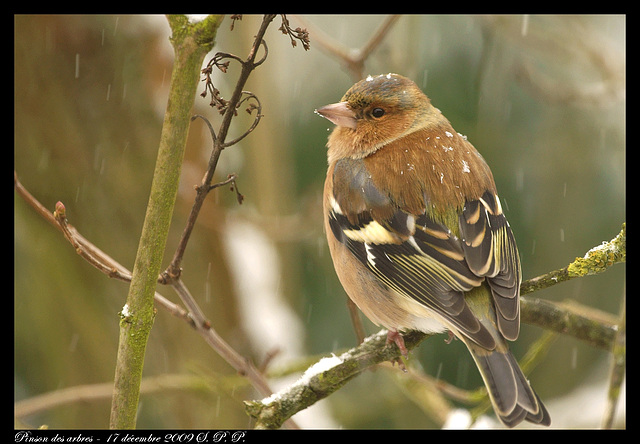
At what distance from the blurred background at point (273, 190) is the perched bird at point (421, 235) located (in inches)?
24.3

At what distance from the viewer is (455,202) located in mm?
3020

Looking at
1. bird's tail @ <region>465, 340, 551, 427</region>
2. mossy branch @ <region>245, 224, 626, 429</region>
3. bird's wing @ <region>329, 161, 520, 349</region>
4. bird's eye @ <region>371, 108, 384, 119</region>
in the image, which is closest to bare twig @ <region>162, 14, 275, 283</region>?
mossy branch @ <region>245, 224, 626, 429</region>

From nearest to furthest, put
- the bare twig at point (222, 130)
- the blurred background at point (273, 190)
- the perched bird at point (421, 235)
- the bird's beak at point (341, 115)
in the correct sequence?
the bare twig at point (222, 130) → the perched bird at point (421, 235) → the bird's beak at point (341, 115) → the blurred background at point (273, 190)

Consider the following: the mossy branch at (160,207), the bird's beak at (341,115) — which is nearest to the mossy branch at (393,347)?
the mossy branch at (160,207)

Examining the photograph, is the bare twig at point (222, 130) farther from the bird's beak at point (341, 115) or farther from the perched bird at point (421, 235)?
the bird's beak at point (341, 115)

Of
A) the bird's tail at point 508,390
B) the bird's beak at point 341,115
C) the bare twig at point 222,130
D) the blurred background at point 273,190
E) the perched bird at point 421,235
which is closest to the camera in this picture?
the bare twig at point 222,130

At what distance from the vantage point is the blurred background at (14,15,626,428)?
159 inches

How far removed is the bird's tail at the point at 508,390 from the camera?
2369mm

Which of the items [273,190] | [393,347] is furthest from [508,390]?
[273,190]

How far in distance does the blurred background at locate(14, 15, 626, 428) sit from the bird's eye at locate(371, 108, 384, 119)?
0.49 metres
